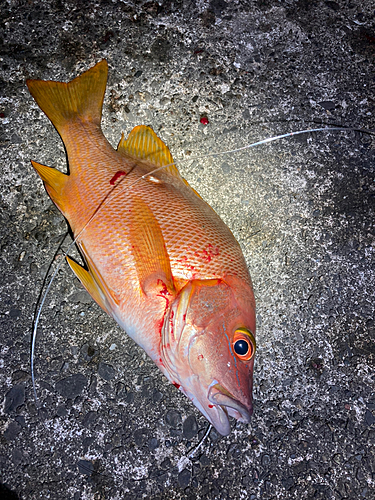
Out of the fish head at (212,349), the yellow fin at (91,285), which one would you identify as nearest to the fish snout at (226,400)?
the fish head at (212,349)

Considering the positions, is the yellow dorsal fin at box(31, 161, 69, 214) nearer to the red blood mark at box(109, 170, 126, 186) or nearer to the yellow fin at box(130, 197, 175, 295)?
the red blood mark at box(109, 170, 126, 186)

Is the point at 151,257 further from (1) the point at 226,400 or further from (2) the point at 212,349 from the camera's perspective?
(1) the point at 226,400

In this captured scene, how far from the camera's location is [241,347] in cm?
159

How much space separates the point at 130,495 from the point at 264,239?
1722mm

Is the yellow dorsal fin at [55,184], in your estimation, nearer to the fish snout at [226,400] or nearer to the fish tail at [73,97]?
the fish tail at [73,97]

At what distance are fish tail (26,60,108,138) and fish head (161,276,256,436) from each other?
1368 millimetres

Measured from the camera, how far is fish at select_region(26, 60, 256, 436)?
1559 mm

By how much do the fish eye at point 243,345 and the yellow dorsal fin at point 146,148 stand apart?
42.1 inches

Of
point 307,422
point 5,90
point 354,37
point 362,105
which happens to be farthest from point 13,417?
point 354,37

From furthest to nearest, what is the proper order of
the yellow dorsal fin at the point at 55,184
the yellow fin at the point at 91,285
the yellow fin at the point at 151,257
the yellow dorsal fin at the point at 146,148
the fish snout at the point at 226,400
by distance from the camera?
the yellow dorsal fin at the point at 146,148 < the yellow dorsal fin at the point at 55,184 < the yellow fin at the point at 91,285 < the yellow fin at the point at 151,257 < the fish snout at the point at 226,400

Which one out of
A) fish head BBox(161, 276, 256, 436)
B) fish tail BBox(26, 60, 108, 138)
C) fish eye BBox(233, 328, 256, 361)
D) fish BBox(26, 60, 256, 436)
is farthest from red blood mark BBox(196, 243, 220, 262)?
fish tail BBox(26, 60, 108, 138)

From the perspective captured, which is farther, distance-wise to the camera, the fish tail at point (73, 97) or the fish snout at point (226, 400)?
the fish tail at point (73, 97)

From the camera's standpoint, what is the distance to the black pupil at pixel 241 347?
1589 mm

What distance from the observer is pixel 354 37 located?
9.06 feet
